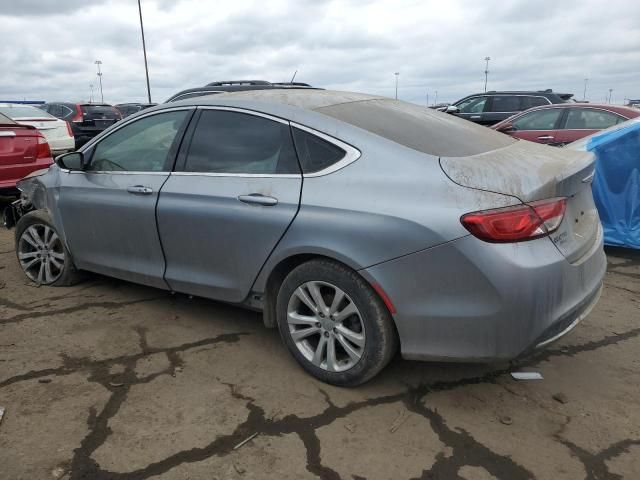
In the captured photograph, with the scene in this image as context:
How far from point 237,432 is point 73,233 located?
230cm

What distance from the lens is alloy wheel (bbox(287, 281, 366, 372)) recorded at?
106 inches

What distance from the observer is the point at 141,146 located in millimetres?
3648

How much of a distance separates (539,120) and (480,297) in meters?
7.76

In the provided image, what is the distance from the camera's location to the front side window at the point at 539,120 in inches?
351

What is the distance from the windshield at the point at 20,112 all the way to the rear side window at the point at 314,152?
10277 mm

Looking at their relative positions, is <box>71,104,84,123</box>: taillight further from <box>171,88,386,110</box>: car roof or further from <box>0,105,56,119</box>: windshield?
<box>171,88,386,110</box>: car roof

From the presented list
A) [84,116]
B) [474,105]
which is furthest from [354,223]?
[84,116]

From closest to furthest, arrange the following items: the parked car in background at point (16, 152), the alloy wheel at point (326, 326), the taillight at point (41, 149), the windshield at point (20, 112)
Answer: the alloy wheel at point (326, 326), the parked car in background at point (16, 152), the taillight at point (41, 149), the windshield at point (20, 112)

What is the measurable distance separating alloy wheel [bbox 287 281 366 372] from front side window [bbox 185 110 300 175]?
678mm

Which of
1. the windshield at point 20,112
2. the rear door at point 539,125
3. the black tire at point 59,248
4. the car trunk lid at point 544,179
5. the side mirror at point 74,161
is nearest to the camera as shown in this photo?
the car trunk lid at point 544,179

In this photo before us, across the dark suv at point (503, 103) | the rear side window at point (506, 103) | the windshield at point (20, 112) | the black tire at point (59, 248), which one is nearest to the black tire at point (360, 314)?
the black tire at point (59, 248)

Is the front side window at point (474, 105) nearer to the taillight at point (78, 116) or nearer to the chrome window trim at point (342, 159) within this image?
the taillight at point (78, 116)

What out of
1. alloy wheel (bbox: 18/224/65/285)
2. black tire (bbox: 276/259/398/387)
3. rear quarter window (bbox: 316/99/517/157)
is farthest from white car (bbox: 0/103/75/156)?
black tire (bbox: 276/259/398/387)

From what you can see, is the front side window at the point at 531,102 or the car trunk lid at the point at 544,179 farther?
the front side window at the point at 531,102
